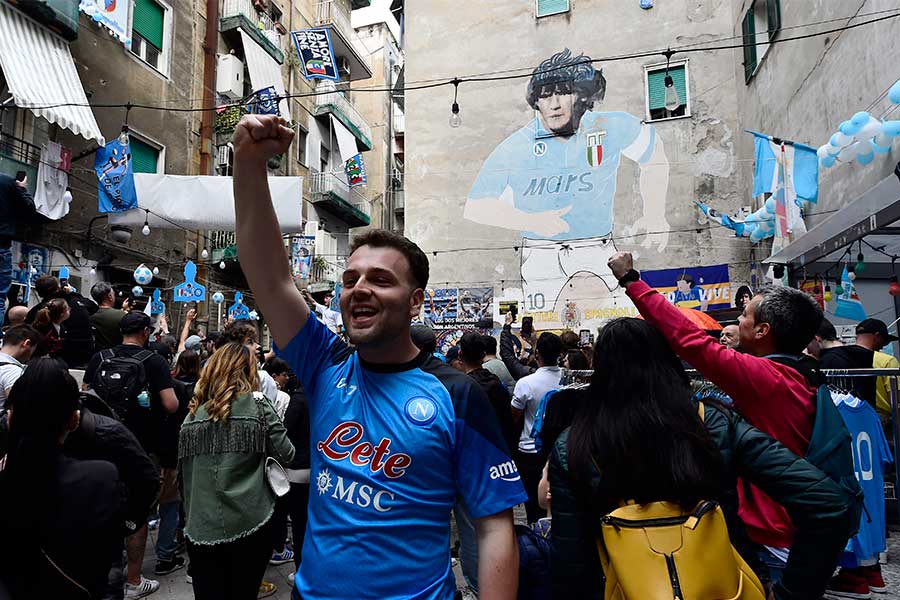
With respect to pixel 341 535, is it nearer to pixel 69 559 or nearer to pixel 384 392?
pixel 384 392

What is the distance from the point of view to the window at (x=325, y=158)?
81.1ft

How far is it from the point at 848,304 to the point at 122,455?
8.61m

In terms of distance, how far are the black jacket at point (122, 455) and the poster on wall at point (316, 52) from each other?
12503 millimetres

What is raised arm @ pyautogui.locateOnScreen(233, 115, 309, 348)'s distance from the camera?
1686 mm

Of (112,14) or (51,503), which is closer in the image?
(51,503)

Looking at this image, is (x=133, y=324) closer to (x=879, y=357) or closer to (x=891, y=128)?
(x=879, y=357)

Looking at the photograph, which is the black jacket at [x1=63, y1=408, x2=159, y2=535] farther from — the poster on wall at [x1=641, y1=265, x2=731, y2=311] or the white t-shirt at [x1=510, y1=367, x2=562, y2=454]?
the poster on wall at [x1=641, y1=265, x2=731, y2=311]

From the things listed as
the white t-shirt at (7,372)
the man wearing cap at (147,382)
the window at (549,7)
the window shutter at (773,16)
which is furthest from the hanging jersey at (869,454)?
the window at (549,7)

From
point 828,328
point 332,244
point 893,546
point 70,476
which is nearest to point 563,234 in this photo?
point 332,244

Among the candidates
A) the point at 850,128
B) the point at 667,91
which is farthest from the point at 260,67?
the point at 850,128

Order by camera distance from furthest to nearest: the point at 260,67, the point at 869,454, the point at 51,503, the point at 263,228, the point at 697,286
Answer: the point at 260,67 < the point at 697,286 < the point at 869,454 < the point at 51,503 < the point at 263,228

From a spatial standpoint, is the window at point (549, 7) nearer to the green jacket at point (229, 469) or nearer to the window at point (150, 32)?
the window at point (150, 32)

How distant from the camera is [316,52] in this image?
46.0ft

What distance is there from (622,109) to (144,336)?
16.4m
